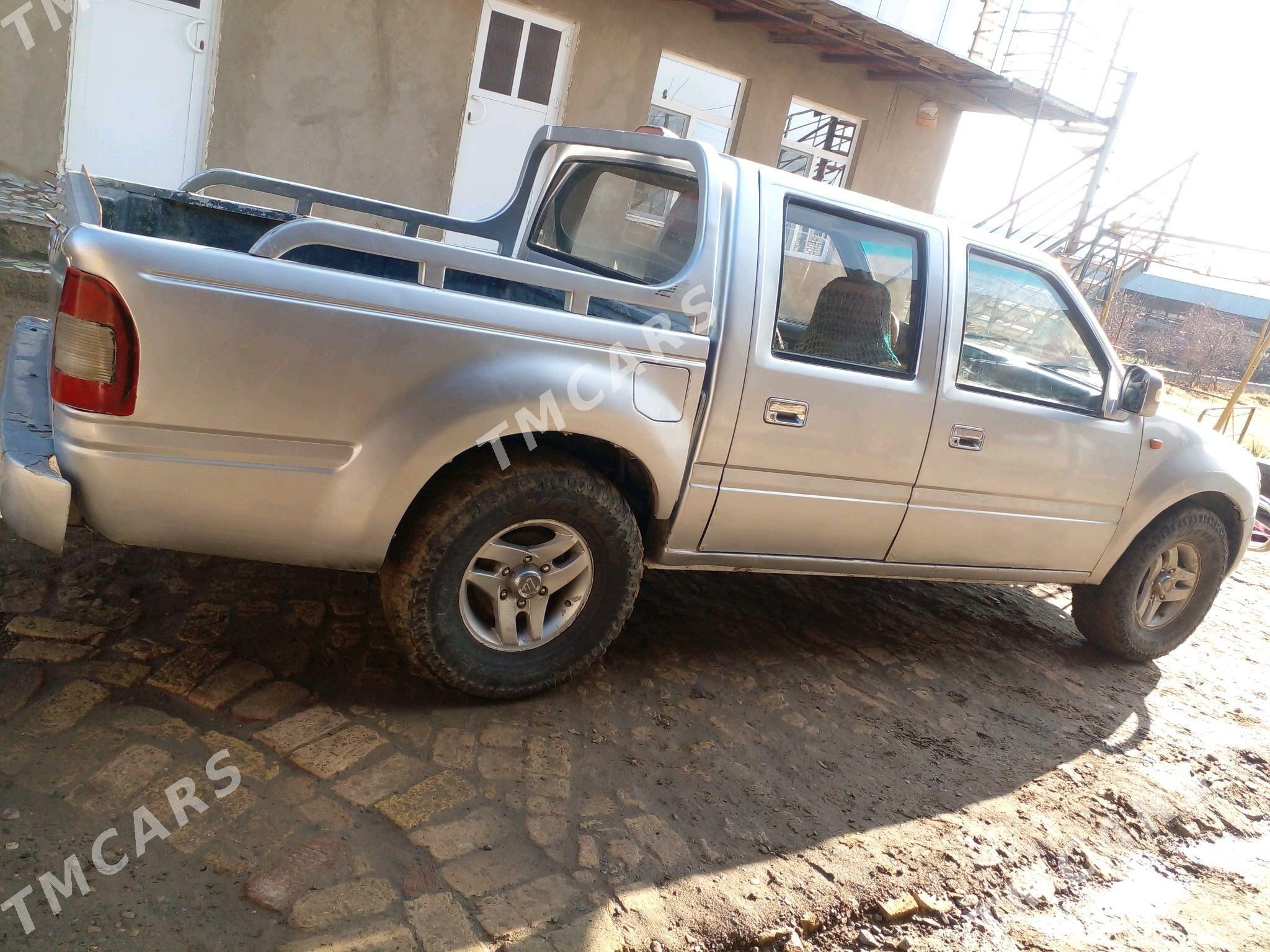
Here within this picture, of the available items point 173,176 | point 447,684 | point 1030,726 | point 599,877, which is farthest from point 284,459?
point 173,176

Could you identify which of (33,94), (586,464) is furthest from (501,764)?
(33,94)

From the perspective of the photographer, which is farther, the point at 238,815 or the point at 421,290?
the point at 421,290

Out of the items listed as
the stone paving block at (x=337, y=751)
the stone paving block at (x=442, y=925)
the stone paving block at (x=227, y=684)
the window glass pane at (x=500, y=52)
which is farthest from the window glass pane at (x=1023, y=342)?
the window glass pane at (x=500, y=52)

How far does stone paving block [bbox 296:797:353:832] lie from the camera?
2.38m

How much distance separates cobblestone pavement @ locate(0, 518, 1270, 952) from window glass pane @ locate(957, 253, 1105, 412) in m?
1.30

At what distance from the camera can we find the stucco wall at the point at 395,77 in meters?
7.90

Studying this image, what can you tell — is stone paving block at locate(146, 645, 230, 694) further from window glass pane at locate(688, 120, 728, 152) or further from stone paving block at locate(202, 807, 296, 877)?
window glass pane at locate(688, 120, 728, 152)

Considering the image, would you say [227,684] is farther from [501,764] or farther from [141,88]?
[141,88]

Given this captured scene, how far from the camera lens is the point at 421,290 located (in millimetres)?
2561

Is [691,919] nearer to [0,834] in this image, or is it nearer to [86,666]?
[0,834]

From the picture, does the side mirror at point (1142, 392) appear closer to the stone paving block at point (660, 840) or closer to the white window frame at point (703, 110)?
the stone paving block at point (660, 840)

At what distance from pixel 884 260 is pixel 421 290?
1831mm

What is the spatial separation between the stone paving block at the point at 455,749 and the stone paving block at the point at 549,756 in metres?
0.17

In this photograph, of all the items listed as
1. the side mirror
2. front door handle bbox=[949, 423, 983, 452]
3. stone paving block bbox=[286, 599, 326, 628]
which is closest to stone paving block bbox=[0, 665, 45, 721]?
stone paving block bbox=[286, 599, 326, 628]
